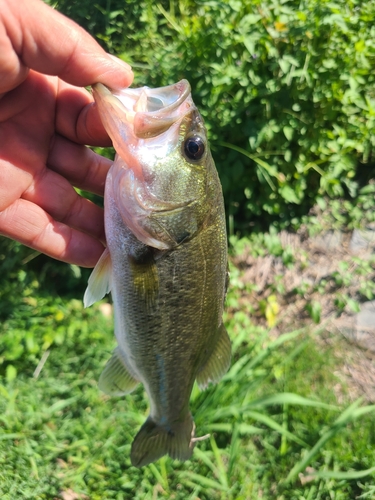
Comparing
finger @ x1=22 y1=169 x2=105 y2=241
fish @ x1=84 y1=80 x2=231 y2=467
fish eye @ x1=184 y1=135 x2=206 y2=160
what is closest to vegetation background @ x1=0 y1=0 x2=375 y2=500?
fish @ x1=84 y1=80 x2=231 y2=467

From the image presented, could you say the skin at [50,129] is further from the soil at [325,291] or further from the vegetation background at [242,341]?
the soil at [325,291]

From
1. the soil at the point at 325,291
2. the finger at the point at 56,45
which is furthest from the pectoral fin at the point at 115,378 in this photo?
the soil at the point at 325,291

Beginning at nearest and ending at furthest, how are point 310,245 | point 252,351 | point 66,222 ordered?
point 66,222 → point 252,351 → point 310,245

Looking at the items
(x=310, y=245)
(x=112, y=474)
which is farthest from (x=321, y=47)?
(x=112, y=474)

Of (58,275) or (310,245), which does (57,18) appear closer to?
(58,275)

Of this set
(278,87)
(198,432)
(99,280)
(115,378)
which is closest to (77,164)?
(99,280)

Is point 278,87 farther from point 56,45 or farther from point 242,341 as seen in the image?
point 242,341

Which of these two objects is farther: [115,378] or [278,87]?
[278,87]
